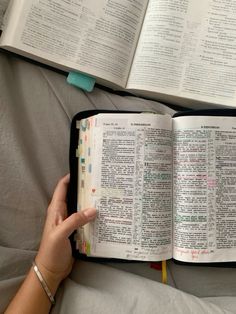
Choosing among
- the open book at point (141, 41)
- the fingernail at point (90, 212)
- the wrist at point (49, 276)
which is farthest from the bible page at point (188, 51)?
the wrist at point (49, 276)

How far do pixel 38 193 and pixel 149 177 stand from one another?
8.4 inches

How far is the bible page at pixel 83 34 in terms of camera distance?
0.68 m

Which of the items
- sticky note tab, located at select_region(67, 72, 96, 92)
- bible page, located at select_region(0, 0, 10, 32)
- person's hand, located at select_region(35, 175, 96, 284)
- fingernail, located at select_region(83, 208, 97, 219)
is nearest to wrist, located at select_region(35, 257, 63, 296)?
person's hand, located at select_region(35, 175, 96, 284)

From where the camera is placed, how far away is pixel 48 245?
0.57 meters

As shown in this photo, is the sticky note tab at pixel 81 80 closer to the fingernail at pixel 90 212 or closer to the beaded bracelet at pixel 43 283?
the fingernail at pixel 90 212

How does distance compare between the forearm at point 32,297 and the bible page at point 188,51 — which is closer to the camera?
the forearm at point 32,297

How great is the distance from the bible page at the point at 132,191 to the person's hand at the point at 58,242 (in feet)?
0.12

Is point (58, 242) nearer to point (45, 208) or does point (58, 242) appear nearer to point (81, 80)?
point (45, 208)

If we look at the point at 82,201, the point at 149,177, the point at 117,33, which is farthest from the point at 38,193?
the point at 117,33

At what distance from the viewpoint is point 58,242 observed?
567mm

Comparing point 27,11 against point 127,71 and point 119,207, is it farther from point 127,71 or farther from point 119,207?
point 119,207

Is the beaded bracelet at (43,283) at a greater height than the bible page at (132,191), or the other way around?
the bible page at (132,191)

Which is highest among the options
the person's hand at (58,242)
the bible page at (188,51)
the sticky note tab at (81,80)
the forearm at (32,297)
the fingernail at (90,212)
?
the bible page at (188,51)

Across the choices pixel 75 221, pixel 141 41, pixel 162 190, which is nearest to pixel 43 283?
pixel 75 221
